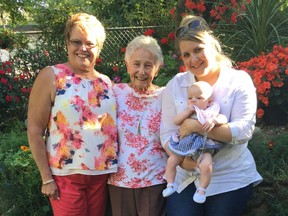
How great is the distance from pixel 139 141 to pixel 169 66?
335cm

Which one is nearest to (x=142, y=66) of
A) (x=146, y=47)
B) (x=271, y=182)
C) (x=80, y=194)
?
(x=146, y=47)

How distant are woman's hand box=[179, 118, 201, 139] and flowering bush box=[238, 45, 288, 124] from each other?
2160mm

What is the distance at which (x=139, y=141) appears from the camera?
2.79 meters

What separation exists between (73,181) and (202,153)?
2.93 ft

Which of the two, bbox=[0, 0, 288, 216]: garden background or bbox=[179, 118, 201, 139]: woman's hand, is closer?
bbox=[179, 118, 201, 139]: woman's hand

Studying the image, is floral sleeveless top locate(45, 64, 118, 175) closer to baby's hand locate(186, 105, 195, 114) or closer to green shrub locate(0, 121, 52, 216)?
baby's hand locate(186, 105, 195, 114)

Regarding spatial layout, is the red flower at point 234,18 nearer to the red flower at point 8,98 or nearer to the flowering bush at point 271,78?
the flowering bush at point 271,78

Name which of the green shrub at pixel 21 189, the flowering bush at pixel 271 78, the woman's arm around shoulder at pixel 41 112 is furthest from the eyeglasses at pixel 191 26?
the flowering bush at pixel 271 78

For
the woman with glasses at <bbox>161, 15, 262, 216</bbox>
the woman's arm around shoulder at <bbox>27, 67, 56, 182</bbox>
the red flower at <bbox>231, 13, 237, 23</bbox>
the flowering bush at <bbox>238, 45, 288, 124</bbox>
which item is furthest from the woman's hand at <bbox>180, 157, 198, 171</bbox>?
the red flower at <bbox>231, 13, 237, 23</bbox>

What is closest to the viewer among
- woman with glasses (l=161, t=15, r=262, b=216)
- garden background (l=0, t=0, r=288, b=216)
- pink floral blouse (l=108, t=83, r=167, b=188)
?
woman with glasses (l=161, t=15, r=262, b=216)

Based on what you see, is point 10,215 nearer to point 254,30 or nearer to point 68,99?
point 68,99

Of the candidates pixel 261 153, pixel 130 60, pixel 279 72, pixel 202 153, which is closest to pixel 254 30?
pixel 279 72

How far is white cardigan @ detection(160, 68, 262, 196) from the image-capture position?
242 cm

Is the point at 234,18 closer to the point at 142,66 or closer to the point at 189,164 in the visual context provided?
the point at 142,66
